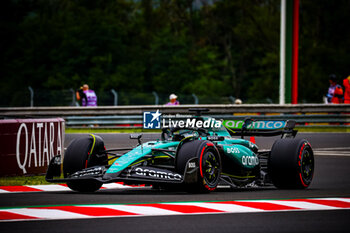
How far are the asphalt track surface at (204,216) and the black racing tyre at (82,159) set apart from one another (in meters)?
0.20

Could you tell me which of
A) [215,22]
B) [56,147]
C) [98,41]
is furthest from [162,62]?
[56,147]

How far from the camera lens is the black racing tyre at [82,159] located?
33.5 feet

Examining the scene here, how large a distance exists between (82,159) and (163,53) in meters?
54.2

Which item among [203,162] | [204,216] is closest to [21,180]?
[203,162]

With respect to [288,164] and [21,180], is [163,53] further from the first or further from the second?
[288,164]

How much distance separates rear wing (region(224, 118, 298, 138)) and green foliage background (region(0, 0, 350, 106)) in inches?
1742

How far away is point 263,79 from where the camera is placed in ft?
208

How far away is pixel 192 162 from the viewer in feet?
30.9

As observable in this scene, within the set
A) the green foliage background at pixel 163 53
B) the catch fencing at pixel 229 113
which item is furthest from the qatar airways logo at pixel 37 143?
the green foliage background at pixel 163 53

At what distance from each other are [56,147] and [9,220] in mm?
5622

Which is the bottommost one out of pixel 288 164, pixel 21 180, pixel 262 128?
pixel 21 180

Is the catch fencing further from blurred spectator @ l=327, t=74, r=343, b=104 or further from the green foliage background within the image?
the green foliage background

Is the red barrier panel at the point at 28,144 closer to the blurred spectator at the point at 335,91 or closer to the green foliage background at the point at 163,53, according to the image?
the blurred spectator at the point at 335,91

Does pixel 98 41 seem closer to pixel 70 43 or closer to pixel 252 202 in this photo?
pixel 70 43
